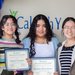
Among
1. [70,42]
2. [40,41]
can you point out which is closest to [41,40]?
[40,41]

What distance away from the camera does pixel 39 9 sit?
2.46 meters

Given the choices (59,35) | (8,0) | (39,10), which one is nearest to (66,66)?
(59,35)

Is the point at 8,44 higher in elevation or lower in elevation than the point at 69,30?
lower

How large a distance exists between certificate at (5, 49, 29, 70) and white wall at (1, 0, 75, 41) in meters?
0.54

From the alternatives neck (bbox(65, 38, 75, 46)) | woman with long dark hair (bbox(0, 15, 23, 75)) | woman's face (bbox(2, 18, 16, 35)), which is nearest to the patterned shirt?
neck (bbox(65, 38, 75, 46))

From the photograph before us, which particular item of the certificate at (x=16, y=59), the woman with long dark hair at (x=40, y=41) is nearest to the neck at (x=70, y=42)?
the woman with long dark hair at (x=40, y=41)

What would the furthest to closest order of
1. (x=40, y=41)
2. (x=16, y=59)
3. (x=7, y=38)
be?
(x=40, y=41)
(x=7, y=38)
(x=16, y=59)

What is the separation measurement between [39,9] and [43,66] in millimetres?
710

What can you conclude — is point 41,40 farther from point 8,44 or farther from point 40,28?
point 8,44

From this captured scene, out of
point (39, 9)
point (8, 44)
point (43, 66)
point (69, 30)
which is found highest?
point (39, 9)

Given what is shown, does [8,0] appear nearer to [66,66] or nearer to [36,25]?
[36,25]

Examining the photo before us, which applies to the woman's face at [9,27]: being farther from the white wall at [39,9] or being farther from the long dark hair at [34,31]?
the white wall at [39,9]

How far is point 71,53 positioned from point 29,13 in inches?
27.6

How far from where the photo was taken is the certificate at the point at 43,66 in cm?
196
